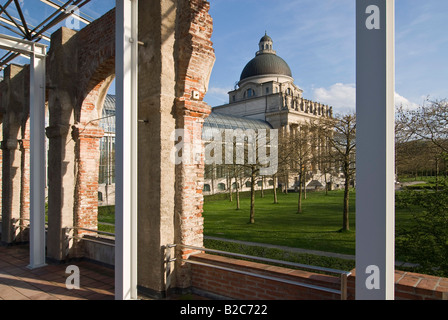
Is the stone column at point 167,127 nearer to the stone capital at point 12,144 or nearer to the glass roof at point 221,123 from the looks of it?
the stone capital at point 12,144

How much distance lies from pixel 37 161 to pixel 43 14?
3.73m

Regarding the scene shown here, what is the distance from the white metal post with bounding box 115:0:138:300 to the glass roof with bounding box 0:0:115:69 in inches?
102

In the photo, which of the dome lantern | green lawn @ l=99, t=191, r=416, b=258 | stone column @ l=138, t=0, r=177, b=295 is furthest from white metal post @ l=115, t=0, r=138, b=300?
Answer: the dome lantern

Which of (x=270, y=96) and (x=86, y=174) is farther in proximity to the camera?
(x=270, y=96)

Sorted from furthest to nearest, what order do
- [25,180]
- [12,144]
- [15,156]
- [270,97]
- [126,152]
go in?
[270,97], [15,156], [12,144], [25,180], [126,152]

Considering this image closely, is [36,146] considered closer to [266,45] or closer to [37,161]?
[37,161]

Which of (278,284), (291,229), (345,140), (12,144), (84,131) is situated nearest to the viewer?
(278,284)

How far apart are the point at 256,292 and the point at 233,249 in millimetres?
4708

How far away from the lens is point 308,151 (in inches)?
798

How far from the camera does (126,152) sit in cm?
450

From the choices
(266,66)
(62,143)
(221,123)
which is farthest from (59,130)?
(266,66)
